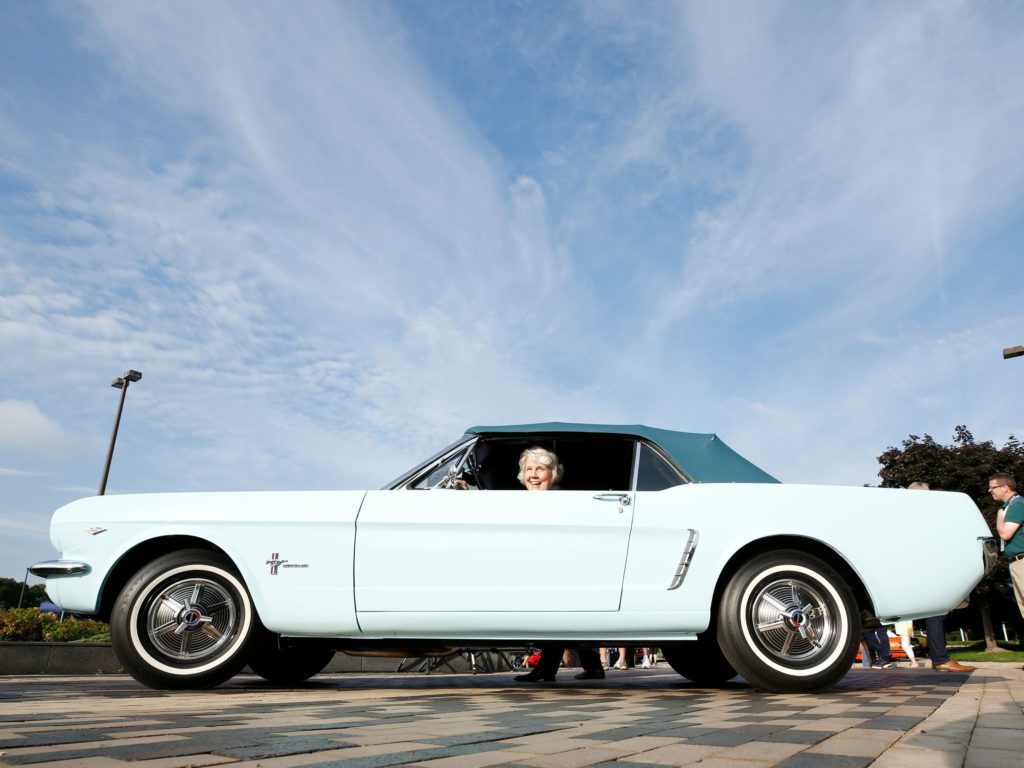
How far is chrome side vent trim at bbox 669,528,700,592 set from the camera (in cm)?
407

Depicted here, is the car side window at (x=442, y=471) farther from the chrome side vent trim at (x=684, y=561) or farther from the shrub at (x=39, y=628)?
the shrub at (x=39, y=628)

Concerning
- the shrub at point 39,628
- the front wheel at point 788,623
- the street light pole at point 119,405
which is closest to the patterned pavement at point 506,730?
the front wheel at point 788,623

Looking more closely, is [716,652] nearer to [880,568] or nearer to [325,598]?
[880,568]

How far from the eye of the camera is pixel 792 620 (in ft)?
13.4

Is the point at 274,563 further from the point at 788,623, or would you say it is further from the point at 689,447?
the point at 788,623

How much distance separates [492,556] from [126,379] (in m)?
16.3

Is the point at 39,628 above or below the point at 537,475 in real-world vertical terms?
below

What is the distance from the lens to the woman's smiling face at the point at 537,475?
4.91m

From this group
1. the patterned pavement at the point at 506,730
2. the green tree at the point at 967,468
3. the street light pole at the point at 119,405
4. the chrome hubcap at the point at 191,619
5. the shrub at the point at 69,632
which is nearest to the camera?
the patterned pavement at the point at 506,730

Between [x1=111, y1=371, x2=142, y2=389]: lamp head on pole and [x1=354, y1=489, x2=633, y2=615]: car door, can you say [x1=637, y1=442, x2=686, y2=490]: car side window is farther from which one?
[x1=111, y1=371, x2=142, y2=389]: lamp head on pole

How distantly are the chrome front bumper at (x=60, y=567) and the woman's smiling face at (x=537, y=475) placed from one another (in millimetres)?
2562

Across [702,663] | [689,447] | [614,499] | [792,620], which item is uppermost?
[689,447]

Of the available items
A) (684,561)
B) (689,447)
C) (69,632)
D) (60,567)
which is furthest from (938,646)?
(69,632)

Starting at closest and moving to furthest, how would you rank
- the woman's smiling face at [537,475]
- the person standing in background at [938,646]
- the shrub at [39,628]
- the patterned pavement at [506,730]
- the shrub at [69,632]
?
the patterned pavement at [506,730], the woman's smiling face at [537,475], the person standing in background at [938,646], the shrub at [39,628], the shrub at [69,632]
